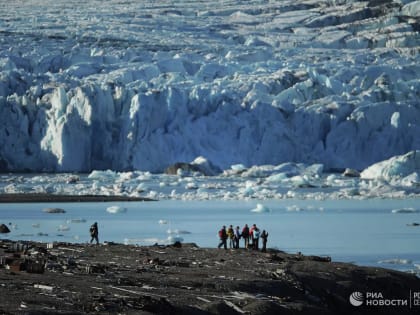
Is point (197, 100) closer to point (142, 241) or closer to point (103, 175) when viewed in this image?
point (103, 175)

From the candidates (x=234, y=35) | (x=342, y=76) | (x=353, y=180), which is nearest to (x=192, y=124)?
(x=353, y=180)

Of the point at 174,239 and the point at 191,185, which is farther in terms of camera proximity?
the point at 191,185

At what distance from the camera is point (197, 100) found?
31.9 metres

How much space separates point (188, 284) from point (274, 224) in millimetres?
9952

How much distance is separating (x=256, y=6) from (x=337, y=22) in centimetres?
620

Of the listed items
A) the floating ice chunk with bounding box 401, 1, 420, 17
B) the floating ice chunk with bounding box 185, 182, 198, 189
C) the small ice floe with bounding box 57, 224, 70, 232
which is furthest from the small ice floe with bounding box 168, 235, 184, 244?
the floating ice chunk with bounding box 401, 1, 420, 17

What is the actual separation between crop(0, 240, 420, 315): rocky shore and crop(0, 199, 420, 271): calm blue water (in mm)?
1886

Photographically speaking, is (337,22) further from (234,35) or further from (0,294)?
(0,294)

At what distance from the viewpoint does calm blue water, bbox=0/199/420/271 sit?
597 inches

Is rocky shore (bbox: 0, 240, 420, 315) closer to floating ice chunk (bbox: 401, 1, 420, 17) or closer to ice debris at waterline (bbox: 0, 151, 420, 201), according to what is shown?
ice debris at waterline (bbox: 0, 151, 420, 201)

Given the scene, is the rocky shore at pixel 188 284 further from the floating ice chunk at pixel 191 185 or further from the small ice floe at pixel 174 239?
the floating ice chunk at pixel 191 185

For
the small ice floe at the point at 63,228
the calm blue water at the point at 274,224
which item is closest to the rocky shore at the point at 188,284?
the calm blue water at the point at 274,224

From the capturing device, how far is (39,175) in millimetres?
32094

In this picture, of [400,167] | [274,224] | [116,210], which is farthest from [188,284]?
[400,167]
